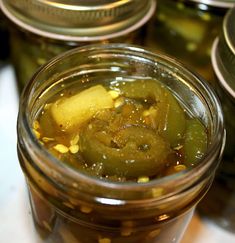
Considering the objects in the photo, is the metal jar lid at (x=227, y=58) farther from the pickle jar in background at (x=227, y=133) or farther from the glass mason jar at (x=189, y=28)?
the glass mason jar at (x=189, y=28)

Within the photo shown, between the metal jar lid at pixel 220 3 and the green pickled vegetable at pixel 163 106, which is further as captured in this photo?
the metal jar lid at pixel 220 3

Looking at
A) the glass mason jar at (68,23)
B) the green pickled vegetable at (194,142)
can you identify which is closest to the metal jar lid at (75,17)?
the glass mason jar at (68,23)

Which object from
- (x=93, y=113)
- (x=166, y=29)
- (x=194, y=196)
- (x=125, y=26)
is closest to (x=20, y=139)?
(x=93, y=113)

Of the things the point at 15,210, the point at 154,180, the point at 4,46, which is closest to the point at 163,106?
the point at 154,180

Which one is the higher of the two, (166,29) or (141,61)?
(141,61)

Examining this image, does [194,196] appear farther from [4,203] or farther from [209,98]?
[4,203]

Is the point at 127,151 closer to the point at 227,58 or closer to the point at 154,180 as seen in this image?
the point at 154,180
